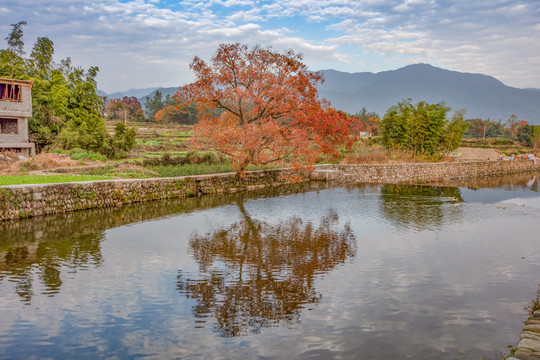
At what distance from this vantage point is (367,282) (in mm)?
7363

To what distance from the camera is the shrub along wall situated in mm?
12203

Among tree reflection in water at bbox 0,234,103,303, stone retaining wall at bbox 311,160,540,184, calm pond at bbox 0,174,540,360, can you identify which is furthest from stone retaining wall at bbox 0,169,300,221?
stone retaining wall at bbox 311,160,540,184

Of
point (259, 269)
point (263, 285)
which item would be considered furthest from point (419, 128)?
point (263, 285)

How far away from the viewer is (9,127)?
82.9 feet

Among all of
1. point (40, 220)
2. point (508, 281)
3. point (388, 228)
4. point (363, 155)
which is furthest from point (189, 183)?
point (363, 155)

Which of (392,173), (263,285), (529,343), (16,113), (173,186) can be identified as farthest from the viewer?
(392,173)

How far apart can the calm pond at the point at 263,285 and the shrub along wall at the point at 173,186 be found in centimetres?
65

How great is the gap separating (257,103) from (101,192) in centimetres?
791

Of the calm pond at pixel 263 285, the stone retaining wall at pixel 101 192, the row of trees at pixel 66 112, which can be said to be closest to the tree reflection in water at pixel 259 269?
the calm pond at pixel 263 285

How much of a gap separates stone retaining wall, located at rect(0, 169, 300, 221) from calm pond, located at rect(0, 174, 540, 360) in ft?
1.78

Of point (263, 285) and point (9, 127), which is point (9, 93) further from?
point (263, 285)

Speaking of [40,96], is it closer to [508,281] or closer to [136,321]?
[136,321]

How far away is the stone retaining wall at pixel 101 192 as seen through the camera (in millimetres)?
11953

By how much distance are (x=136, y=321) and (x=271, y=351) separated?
2.01m
